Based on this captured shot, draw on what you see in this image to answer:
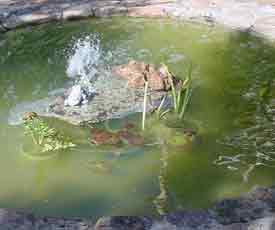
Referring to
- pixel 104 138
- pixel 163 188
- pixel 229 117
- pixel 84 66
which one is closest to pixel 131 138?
pixel 104 138

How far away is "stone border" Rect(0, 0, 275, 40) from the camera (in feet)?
20.2

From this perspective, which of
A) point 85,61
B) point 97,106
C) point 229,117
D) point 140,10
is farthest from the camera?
point 140,10

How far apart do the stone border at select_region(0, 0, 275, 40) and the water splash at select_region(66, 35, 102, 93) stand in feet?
2.75

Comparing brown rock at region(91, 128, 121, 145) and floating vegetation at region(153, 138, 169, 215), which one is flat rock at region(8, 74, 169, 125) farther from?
floating vegetation at region(153, 138, 169, 215)

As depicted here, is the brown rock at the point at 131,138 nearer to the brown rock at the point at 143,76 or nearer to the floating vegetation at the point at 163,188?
the floating vegetation at the point at 163,188

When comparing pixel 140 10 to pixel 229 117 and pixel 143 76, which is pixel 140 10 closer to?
pixel 143 76

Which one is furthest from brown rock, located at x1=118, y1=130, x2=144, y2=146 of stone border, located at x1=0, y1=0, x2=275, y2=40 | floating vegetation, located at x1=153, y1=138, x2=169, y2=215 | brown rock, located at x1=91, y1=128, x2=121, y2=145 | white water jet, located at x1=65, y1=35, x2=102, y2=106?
stone border, located at x1=0, y1=0, x2=275, y2=40

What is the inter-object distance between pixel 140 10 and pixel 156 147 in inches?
131

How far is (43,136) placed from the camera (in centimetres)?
362

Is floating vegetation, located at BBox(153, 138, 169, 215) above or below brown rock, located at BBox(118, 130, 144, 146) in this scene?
below

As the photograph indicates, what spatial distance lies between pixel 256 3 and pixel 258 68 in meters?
1.90

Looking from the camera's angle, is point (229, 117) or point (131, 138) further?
point (229, 117)

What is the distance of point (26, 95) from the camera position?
4.59 meters

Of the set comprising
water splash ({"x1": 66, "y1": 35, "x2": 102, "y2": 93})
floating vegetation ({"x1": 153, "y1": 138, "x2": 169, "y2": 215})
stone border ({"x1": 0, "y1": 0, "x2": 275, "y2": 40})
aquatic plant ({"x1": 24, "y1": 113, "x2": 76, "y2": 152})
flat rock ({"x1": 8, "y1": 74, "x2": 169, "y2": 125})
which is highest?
stone border ({"x1": 0, "y1": 0, "x2": 275, "y2": 40})
